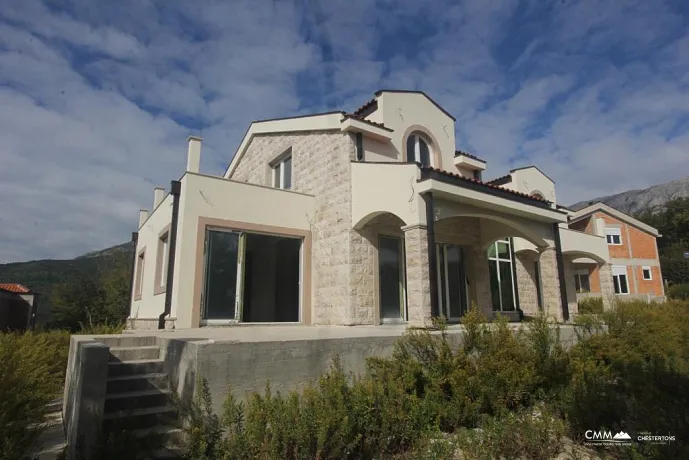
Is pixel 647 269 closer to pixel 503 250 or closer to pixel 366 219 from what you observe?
pixel 503 250

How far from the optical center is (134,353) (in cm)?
561

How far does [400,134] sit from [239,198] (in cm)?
536

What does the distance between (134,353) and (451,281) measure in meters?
9.72

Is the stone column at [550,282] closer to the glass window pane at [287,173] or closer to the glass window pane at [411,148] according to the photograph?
the glass window pane at [411,148]

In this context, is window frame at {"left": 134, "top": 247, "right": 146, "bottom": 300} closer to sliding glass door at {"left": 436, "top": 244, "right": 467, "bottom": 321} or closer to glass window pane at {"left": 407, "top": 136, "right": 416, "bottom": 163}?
glass window pane at {"left": 407, "top": 136, "right": 416, "bottom": 163}

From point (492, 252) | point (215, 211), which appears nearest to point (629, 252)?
point (492, 252)

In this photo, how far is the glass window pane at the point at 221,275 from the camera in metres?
9.91

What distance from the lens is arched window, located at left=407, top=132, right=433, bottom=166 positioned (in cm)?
1299

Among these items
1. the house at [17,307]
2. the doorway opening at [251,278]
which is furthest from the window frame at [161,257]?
the house at [17,307]

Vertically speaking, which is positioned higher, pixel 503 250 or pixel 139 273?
pixel 503 250

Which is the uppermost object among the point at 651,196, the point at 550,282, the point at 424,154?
the point at 651,196

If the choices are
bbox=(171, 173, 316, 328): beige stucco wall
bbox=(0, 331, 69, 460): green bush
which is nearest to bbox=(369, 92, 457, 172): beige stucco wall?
bbox=(171, 173, 316, 328): beige stucco wall

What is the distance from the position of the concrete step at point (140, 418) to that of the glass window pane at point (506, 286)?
1261 centimetres

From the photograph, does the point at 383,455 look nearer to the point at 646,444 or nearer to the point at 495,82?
the point at 646,444
